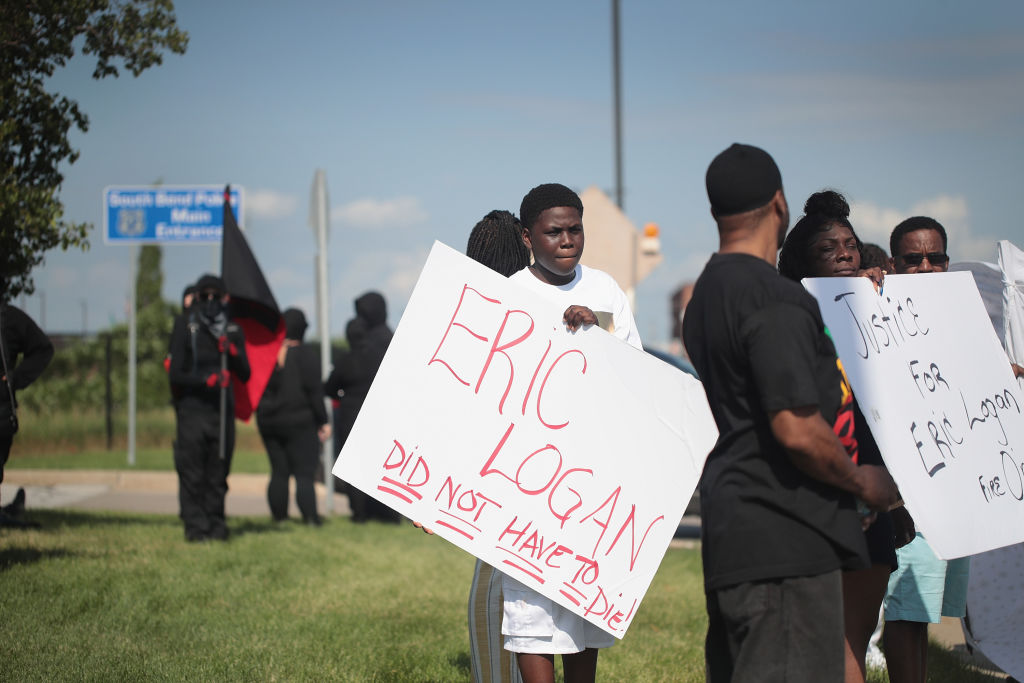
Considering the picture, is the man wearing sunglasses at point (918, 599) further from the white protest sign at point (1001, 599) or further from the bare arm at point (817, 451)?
the bare arm at point (817, 451)

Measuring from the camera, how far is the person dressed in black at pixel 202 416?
8.61 m

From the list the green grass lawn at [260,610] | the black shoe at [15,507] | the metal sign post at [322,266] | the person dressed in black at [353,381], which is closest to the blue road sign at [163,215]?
the metal sign post at [322,266]

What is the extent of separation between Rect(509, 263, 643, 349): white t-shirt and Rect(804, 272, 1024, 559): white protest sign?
77cm

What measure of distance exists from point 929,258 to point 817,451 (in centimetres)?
212

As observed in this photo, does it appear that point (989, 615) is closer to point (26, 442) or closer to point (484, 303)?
point (484, 303)

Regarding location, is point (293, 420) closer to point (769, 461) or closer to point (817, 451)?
point (769, 461)

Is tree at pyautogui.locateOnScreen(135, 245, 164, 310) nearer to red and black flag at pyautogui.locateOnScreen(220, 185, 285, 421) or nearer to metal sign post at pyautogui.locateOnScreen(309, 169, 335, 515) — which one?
metal sign post at pyautogui.locateOnScreen(309, 169, 335, 515)

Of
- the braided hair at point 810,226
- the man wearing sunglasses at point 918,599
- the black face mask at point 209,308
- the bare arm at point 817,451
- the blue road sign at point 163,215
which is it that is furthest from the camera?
the blue road sign at point 163,215

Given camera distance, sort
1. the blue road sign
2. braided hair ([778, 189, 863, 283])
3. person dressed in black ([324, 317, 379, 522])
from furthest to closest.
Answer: the blue road sign, person dressed in black ([324, 317, 379, 522]), braided hair ([778, 189, 863, 283])

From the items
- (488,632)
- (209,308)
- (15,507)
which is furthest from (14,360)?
(488,632)

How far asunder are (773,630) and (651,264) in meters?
11.0

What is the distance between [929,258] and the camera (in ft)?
14.3

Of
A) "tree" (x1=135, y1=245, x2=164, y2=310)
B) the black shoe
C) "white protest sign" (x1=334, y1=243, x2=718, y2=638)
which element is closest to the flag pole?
the black shoe

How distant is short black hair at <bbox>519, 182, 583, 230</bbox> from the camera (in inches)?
Answer: 144
